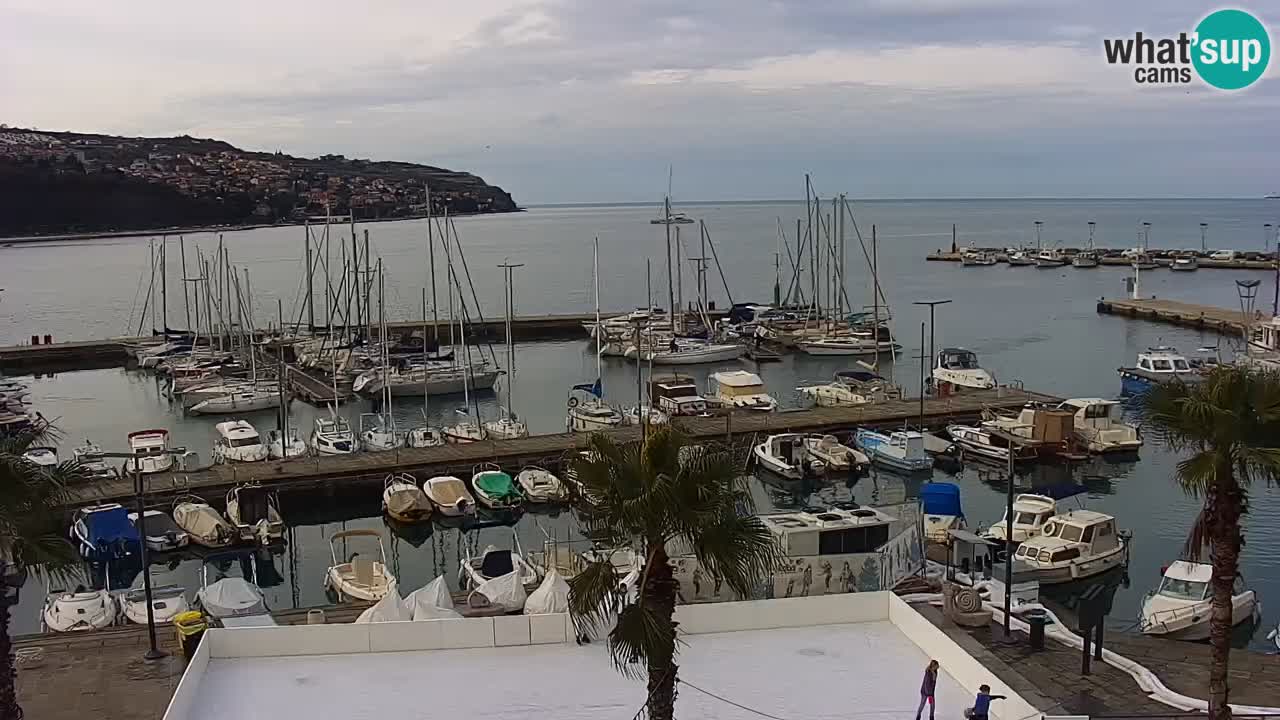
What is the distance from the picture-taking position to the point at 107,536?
28.7 meters

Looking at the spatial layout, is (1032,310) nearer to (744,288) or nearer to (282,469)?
(744,288)

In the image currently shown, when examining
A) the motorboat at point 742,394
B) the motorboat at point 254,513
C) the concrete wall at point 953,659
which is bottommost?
the motorboat at point 254,513

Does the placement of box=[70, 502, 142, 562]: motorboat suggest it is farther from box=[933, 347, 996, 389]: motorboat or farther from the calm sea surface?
box=[933, 347, 996, 389]: motorboat

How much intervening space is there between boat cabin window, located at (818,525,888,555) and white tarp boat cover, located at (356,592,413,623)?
8.36m

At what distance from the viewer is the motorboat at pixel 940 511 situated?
89.1ft

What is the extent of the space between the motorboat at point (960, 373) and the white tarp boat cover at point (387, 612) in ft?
121

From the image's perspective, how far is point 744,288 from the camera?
123562 millimetres

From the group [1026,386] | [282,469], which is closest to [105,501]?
[282,469]

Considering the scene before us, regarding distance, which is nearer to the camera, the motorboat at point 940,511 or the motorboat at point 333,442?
the motorboat at point 940,511

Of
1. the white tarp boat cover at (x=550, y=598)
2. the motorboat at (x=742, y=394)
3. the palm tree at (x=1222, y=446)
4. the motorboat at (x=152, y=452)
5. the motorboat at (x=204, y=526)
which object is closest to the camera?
the palm tree at (x=1222, y=446)

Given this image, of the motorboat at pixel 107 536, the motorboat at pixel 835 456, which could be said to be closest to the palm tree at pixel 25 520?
the motorboat at pixel 107 536

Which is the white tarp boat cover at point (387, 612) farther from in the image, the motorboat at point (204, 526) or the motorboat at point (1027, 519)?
the motorboat at point (1027, 519)

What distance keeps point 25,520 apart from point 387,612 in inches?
258

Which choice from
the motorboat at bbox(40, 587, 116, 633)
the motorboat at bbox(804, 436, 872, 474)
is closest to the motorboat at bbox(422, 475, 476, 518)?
the motorboat at bbox(40, 587, 116, 633)
